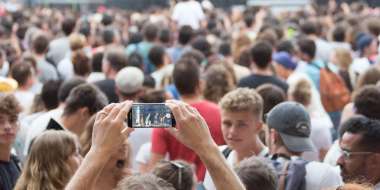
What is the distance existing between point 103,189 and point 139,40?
41.5ft

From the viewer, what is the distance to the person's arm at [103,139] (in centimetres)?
410

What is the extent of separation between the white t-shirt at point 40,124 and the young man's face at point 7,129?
116 cm

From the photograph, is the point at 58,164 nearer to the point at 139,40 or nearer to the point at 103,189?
the point at 103,189

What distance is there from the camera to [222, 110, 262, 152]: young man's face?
658 centimetres

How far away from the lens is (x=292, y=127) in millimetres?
6215

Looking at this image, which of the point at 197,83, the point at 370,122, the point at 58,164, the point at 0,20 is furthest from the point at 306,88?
the point at 0,20

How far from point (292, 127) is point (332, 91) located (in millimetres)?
4930

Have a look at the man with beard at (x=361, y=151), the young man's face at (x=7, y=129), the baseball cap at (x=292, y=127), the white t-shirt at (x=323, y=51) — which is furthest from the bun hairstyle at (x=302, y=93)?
the white t-shirt at (x=323, y=51)

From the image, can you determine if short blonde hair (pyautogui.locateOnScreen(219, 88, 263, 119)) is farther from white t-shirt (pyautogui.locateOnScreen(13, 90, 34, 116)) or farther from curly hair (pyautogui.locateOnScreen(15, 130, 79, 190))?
white t-shirt (pyautogui.locateOnScreen(13, 90, 34, 116))

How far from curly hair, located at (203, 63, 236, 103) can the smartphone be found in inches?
201

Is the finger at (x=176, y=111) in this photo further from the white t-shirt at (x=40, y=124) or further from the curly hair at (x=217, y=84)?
the curly hair at (x=217, y=84)

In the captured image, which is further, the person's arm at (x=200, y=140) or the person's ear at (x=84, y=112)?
the person's ear at (x=84, y=112)

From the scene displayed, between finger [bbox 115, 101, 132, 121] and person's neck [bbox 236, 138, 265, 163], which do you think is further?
person's neck [bbox 236, 138, 265, 163]

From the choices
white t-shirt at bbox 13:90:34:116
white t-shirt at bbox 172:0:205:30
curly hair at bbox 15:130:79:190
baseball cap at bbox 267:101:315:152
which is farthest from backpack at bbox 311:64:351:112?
white t-shirt at bbox 172:0:205:30
